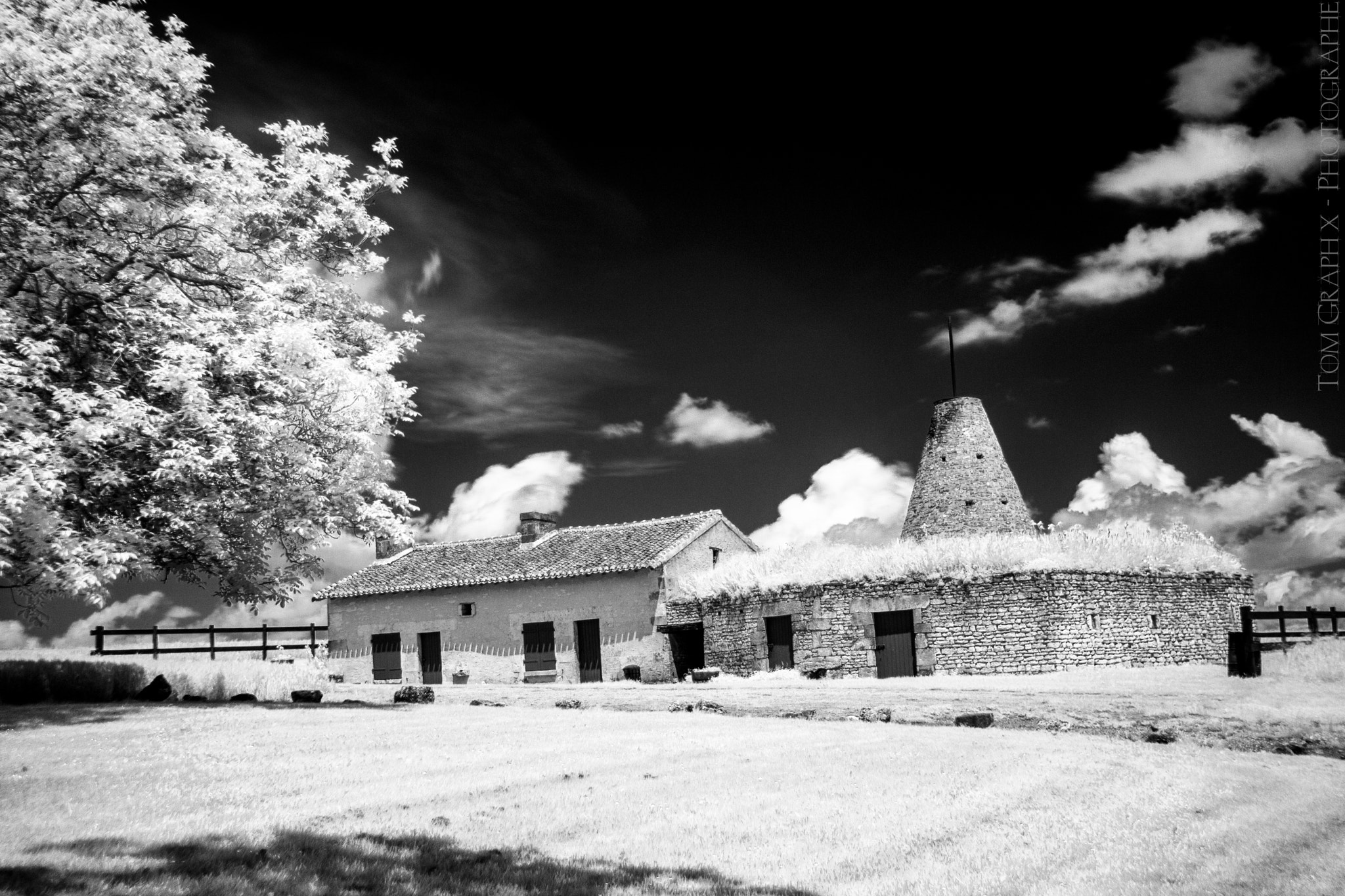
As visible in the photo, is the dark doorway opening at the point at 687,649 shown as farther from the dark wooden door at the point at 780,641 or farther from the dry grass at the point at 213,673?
the dry grass at the point at 213,673

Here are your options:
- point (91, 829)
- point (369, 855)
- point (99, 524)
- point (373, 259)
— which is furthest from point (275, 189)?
point (369, 855)

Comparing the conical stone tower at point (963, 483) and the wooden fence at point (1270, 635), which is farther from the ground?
the conical stone tower at point (963, 483)

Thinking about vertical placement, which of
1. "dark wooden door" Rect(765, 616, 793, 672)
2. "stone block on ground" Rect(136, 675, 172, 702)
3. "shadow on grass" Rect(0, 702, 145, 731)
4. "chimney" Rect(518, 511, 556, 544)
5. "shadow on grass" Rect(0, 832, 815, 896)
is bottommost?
"dark wooden door" Rect(765, 616, 793, 672)

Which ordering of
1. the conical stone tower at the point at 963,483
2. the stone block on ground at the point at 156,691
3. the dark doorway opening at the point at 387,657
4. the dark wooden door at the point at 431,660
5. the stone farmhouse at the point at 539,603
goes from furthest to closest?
1. the dark doorway opening at the point at 387,657
2. the dark wooden door at the point at 431,660
3. the stone farmhouse at the point at 539,603
4. the conical stone tower at the point at 963,483
5. the stone block on ground at the point at 156,691

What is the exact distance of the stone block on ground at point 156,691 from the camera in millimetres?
18406

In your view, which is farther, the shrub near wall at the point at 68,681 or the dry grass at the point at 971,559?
the dry grass at the point at 971,559

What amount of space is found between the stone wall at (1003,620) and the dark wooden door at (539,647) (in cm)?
568

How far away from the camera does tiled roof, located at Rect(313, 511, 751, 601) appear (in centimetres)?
3316

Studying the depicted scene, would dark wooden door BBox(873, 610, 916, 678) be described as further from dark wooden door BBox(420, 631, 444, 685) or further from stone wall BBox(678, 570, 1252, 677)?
dark wooden door BBox(420, 631, 444, 685)

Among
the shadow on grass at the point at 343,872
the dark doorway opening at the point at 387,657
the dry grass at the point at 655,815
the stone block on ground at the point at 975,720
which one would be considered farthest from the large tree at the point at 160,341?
the dark doorway opening at the point at 387,657

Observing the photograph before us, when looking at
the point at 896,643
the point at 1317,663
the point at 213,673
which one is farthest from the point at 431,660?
the point at 1317,663

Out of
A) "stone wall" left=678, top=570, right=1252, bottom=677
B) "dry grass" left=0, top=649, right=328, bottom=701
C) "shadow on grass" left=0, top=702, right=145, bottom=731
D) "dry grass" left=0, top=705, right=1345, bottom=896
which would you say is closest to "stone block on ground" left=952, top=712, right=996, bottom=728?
→ "dry grass" left=0, top=705, right=1345, bottom=896

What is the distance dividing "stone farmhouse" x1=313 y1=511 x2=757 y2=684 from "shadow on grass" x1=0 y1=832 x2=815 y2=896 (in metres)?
25.7

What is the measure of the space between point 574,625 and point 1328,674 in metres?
21.8
